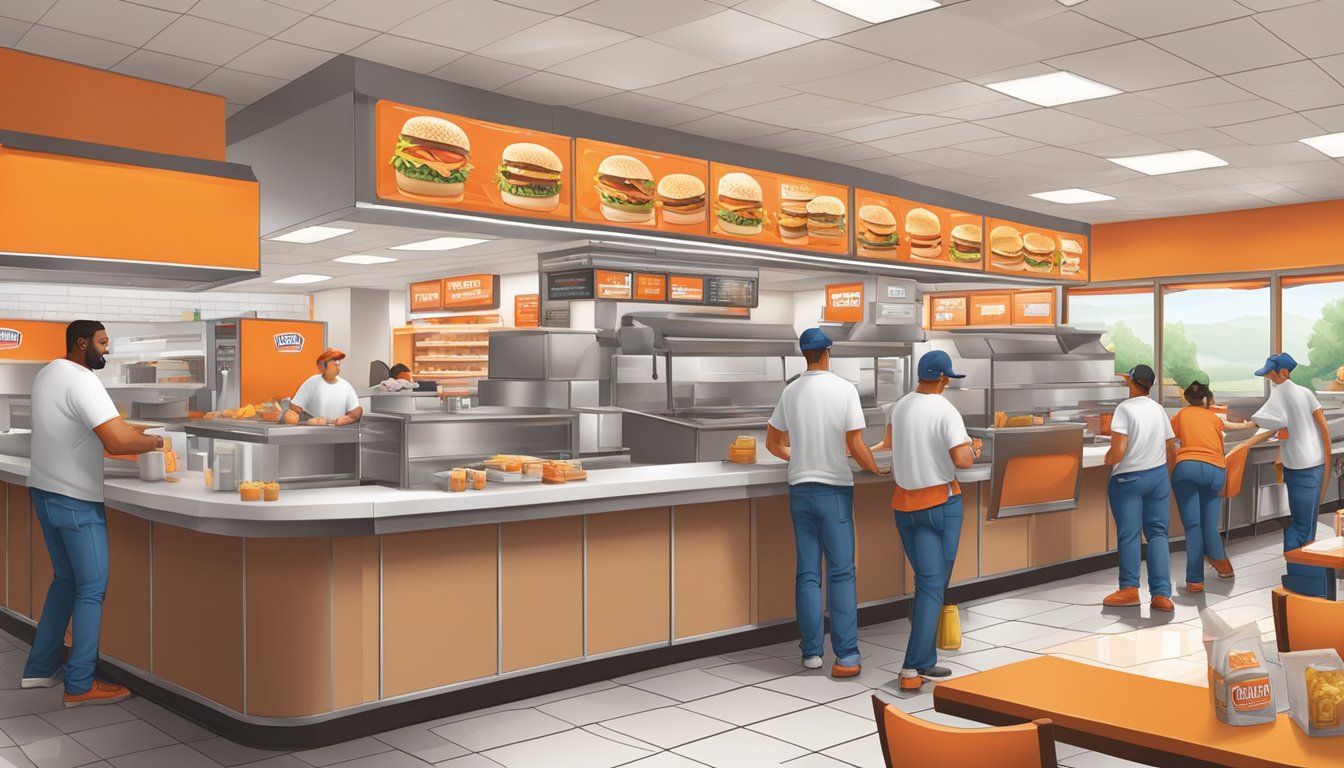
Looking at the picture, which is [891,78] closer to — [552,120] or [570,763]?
[552,120]

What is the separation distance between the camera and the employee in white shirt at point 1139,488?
20.3ft

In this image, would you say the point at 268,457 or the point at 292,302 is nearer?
the point at 268,457

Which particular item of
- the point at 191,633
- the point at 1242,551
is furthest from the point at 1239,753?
the point at 1242,551

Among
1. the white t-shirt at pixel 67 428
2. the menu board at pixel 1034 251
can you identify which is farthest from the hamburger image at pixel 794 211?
the white t-shirt at pixel 67 428

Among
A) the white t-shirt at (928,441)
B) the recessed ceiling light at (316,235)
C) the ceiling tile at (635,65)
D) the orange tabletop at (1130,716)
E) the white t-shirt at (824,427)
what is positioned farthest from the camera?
the recessed ceiling light at (316,235)

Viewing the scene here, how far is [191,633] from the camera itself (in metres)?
4.38

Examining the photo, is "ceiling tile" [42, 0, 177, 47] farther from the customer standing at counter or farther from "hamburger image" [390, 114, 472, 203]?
the customer standing at counter

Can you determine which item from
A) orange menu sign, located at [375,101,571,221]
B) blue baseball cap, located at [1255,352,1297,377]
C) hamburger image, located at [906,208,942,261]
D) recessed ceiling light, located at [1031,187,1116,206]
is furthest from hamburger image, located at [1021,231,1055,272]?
orange menu sign, located at [375,101,571,221]

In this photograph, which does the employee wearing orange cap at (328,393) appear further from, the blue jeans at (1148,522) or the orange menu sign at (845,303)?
the blue jeans at (1148,522)

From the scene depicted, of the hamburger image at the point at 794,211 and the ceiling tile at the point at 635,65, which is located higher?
the ceiling tile at the point at 635,65

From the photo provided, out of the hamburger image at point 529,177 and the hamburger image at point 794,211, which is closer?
the hamburger image at point 529,177

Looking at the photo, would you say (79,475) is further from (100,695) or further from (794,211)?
(794,211)

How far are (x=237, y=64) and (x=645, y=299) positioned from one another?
3.52 m

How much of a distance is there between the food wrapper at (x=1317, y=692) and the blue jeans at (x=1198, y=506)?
199 inches
